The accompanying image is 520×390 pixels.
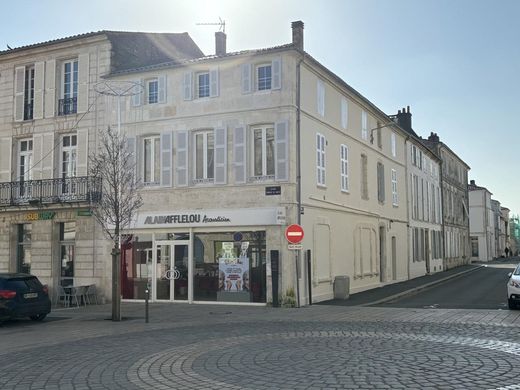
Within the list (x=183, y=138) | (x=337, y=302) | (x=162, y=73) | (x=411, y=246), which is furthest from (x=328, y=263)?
(x=411, y=246)

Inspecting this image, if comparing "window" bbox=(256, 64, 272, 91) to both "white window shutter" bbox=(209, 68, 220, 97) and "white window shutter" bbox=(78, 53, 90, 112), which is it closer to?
"white window shutter" bbox=(209, 68, 220, 97)

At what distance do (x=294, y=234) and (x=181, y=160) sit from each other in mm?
5323

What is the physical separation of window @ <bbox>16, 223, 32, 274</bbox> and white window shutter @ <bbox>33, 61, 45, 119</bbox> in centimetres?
462

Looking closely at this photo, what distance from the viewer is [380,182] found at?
28656mm

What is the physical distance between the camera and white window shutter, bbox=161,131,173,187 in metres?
20.2

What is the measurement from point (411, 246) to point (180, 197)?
61.0 ft

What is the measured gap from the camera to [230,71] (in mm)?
19391

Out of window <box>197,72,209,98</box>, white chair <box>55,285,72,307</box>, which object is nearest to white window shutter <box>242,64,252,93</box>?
window <box>197,72,209,98</box>

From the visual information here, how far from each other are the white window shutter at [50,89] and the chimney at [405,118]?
27.5 metres

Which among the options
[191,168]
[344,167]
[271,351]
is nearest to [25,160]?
[191,168]

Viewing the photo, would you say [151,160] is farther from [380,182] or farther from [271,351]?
[380,182]

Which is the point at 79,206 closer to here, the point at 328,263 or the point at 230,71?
the point at 230,71

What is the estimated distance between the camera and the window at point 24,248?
74.7 feet

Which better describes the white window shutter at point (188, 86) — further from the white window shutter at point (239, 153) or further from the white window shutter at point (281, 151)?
the white window shutter at point (281, 151)
